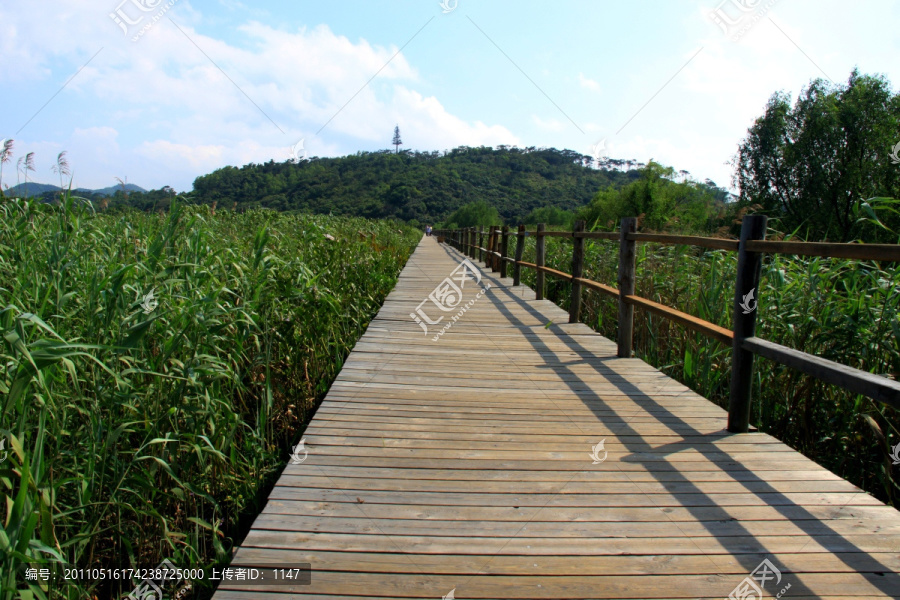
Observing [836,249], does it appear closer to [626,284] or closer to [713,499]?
[713,499]

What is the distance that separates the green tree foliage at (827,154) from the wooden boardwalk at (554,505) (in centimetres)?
2919

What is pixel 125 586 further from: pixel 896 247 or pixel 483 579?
pixel 896 247

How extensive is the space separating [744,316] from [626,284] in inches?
62.0

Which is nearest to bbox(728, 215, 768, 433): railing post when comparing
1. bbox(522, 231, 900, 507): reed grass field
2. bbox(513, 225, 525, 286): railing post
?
bbox(522, 231, 900, 507): reed grass field

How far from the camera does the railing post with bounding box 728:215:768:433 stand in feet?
8.84

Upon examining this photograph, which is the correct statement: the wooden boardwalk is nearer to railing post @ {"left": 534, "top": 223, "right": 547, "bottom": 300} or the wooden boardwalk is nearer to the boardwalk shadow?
the boardwalk shadow

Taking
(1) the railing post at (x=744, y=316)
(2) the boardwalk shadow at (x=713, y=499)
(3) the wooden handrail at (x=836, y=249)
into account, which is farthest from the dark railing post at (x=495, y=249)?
(3) the wooden handrail at (x=836, y=249)

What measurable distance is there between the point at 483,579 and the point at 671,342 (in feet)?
11.8

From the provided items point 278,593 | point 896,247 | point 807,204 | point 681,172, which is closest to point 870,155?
point 807,204

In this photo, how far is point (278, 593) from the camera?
1575 mm

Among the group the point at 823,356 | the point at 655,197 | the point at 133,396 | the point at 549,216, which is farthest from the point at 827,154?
the point at 549,216

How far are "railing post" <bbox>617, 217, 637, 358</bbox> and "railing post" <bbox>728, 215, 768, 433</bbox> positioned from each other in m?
1.48

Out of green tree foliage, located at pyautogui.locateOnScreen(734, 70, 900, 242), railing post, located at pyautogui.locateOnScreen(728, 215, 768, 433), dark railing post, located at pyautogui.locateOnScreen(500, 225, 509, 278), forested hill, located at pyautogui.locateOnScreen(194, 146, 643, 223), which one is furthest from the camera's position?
forested hill, located at pyautogui.locateOnScreen(194, 146, 643, 223)

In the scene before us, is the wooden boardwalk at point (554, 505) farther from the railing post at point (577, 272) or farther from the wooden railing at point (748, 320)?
the railing post at point (577, 272)
